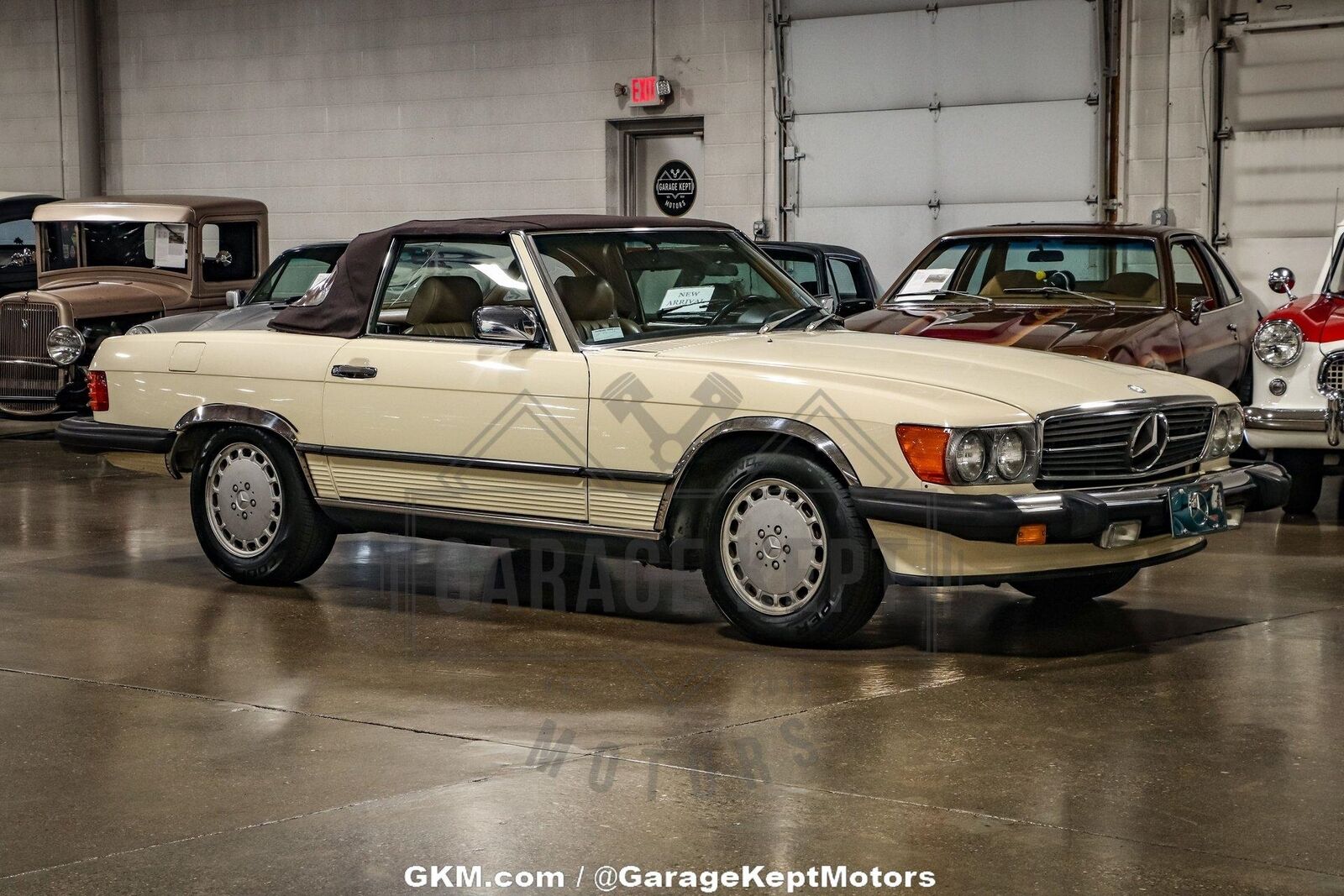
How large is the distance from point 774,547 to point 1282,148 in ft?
34.8

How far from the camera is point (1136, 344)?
9078 mm

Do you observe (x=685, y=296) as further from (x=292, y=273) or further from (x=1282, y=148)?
(x=1282, y=148)

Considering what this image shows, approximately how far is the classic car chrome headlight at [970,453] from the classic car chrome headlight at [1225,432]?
1.08 m

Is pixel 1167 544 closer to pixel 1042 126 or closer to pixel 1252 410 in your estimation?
pixel 1252 410

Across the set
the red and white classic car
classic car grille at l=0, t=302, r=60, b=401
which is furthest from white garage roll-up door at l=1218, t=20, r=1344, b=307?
classic car grille at l=0, t=302, r=60, b=401

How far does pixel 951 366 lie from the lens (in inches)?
250

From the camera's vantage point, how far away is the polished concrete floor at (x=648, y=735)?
13.2 ft

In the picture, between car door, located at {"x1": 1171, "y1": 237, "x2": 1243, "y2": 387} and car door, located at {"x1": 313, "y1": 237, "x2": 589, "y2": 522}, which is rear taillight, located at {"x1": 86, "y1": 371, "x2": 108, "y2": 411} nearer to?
car door, located at {"x1": 313, "y1": 237, "x2": 589, "y2": 522}

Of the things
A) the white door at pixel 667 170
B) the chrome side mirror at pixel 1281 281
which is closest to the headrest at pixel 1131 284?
the chrome side mirror at pixel 1281 281

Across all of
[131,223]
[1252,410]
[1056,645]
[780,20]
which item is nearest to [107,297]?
[131,223]

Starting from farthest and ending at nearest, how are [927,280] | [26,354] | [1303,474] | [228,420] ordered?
[26,354] < [927,280] < [1303,474] < [228,420]

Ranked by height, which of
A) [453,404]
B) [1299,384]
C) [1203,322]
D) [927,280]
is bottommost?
[1299,384]

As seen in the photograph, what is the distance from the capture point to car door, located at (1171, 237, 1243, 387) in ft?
31.7

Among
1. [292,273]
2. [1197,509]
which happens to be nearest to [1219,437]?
[1197,509]
